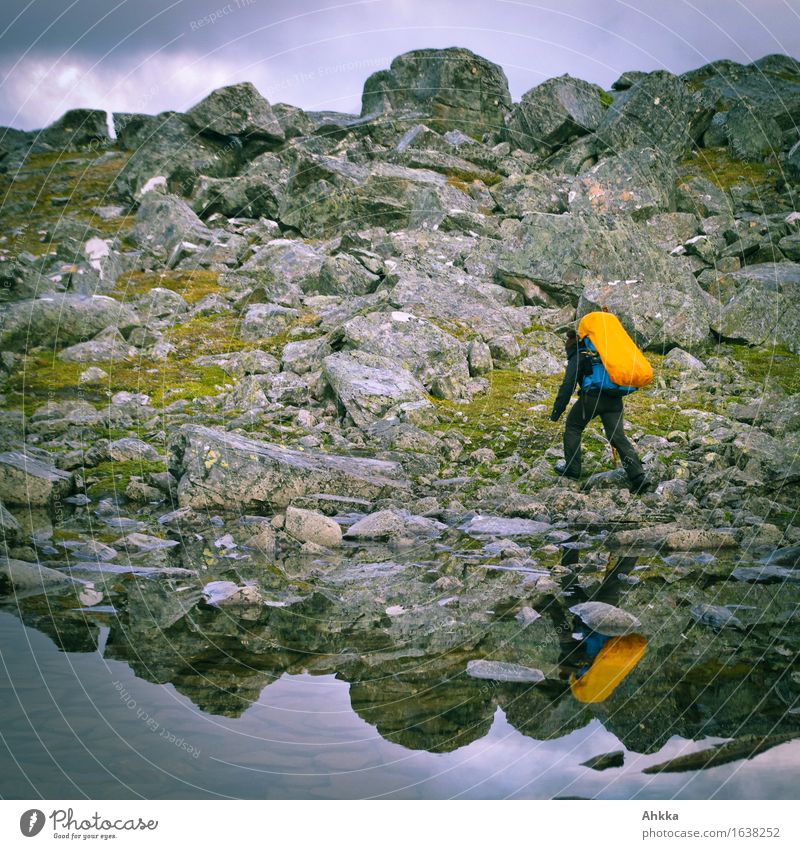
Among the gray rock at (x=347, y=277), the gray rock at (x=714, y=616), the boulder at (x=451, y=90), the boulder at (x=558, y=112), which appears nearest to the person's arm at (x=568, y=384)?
the gray rock at (x=714, y=616)

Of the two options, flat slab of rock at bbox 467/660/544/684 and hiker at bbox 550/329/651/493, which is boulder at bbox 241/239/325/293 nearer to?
hiker at bbox 550/329/651/493

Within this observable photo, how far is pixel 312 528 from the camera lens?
9.77m

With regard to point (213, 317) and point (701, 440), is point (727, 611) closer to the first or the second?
point (701, 440)

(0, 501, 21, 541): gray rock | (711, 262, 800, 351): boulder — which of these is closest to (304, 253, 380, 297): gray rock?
(711, 262, 800, 351): boulder

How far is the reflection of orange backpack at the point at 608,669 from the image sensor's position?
216 inches

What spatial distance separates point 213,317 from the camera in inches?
977

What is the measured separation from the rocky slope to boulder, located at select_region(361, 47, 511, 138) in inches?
197

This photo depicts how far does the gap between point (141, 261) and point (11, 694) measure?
31090 millimetres

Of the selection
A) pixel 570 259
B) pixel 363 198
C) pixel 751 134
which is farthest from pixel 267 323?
pixel 751 134

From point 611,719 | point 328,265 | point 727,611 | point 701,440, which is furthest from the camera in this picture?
point 328,265

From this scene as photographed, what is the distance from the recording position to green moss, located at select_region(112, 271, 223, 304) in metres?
28.0

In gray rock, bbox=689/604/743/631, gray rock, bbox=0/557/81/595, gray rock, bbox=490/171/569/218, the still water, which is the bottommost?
gray rock, bbox=0/557/81/595

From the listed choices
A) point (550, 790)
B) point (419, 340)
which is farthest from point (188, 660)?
point (419, 340)

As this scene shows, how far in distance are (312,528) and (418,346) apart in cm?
896
